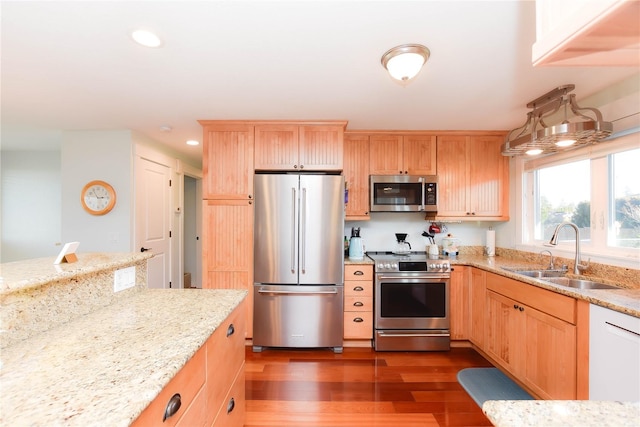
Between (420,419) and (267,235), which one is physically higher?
(267,235)

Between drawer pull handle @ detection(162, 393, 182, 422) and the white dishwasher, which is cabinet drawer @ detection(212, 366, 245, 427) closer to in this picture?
drawer pull handle @ detection(162, 393, 182, 422)

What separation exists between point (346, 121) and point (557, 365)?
251 centimetres

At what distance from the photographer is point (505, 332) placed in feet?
7.52

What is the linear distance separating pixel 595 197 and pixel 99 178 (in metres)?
4.89

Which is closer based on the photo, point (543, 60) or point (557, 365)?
point (543, 60)

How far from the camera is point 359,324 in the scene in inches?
111

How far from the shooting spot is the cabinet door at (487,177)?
319cm

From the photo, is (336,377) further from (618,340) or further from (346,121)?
(346,121)

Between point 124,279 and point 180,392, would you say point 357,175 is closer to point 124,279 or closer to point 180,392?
point 124,279

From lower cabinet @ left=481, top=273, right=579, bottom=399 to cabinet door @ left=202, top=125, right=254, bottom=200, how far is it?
8.26 ft

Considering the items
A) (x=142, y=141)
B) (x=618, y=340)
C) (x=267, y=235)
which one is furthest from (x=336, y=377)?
(x=142, y=141)

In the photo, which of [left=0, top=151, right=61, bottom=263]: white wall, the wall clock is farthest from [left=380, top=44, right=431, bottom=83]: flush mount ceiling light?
[left=0, top=151, right=61, bottom=263]: white wall

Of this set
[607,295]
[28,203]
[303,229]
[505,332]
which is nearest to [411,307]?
[505,332]

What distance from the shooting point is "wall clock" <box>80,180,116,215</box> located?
10.4 ft
